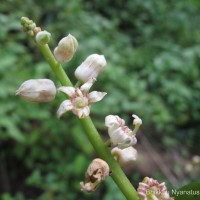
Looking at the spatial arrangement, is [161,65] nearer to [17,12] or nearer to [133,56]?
[133,56]

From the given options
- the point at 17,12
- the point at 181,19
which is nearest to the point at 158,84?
the point at 181,19

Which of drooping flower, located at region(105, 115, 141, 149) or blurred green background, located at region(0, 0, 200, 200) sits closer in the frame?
drooping flower, located at region(105, 115, 141, 149)

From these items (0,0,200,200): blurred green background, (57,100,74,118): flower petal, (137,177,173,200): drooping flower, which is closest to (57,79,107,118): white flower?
(57,100,74,118): flower petal

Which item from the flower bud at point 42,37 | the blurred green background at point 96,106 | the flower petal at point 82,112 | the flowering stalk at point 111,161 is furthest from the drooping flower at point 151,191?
the blurred green background at point 96,106

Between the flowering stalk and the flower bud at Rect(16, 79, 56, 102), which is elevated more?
the flower bud at Rect(16, 79, 56, 102)

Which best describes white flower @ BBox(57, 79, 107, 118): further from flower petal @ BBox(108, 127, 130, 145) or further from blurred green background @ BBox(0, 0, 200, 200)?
blurred green background @ BBox(0, 0, 200, 200)

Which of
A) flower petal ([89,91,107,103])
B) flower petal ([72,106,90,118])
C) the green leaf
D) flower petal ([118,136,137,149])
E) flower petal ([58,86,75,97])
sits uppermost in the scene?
flower petal ([58,86,75,97])

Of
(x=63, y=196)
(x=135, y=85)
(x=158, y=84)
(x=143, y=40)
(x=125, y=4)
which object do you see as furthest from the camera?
(x=125, y=4)
